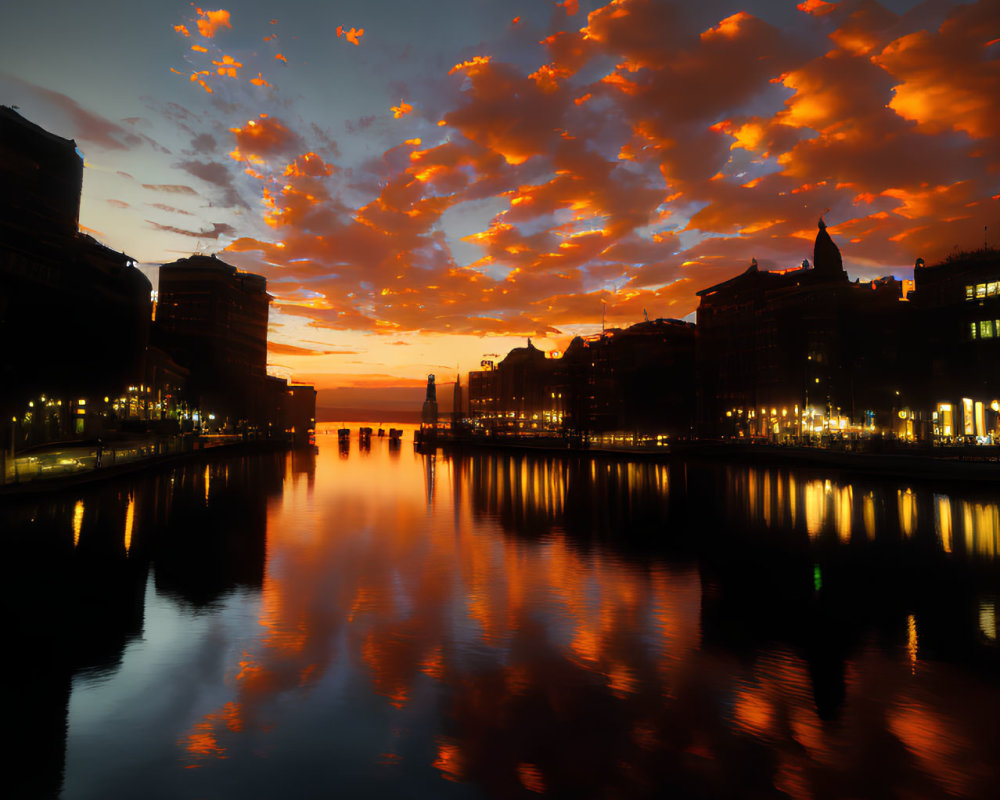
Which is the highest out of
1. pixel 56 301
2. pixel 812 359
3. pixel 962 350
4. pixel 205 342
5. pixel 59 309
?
pixel 205 342

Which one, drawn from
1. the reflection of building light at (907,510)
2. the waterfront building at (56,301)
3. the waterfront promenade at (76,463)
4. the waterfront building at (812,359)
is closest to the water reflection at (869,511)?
the reflection of building light at (907,510)

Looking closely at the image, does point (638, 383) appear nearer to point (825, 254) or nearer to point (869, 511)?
point (825, 254)

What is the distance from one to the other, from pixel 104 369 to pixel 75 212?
30996mm

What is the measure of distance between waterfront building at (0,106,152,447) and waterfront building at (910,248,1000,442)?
344 feet

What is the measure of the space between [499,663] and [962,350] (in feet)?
309

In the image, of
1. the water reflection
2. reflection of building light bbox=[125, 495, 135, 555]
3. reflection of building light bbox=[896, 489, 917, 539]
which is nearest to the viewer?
reflection of building light bbox=[125, 495, 135, 555]

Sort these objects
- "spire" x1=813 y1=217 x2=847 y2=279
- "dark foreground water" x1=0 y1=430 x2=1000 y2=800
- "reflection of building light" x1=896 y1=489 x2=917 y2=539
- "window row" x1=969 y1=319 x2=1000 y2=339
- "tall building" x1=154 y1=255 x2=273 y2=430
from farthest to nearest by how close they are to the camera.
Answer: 1. "tall building" x1=154 y1=255 x2=273 y2=430
2. "spire" x1=813 y1=217 x2=847 y2=279
3. "window row" x1=969 y1=319 x2=1000 y2=339
4. "reflection of building light" x1=896 y1=489 x2=917 y2=539
5. "dark foreground water" x1=0 y1=430 x2=1000 y2=800

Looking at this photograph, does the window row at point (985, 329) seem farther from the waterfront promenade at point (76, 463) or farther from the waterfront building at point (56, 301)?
the waterfront building at point (56, 301)

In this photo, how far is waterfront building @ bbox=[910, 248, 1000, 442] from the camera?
257 feet

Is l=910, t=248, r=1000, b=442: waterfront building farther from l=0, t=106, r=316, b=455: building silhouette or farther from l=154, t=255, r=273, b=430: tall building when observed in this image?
l=154, t=255, r=273, b=430: tall building

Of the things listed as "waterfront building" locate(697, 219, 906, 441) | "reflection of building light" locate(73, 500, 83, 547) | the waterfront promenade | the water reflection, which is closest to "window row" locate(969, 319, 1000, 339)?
"waterfront building" locate(697, 219, 906, 441)

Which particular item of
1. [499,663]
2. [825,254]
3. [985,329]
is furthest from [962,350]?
[499,663]

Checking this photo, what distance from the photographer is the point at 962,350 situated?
273 ft

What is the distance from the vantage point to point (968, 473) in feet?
153
